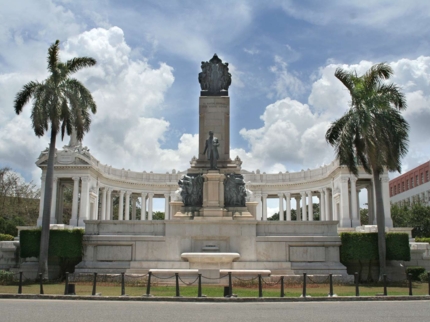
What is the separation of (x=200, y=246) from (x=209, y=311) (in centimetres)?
1684

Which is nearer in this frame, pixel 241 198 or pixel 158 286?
pixel 158 286

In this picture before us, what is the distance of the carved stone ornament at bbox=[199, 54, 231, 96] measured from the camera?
41.1 metres

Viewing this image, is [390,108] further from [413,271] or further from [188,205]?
[188,205]

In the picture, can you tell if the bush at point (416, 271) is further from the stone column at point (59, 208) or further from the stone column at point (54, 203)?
the stone column at point (59, 208)

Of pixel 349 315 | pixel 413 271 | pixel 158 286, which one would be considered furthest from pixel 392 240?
pixel 349 315

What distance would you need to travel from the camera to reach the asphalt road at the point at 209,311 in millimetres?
15656

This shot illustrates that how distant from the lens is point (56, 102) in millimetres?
34812

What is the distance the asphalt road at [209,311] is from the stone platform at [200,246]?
488 inches

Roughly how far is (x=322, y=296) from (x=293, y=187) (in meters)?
70.9

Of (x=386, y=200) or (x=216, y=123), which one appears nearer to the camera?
(x=216, y=123)

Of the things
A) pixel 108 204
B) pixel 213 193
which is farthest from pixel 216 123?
pixel 108 204

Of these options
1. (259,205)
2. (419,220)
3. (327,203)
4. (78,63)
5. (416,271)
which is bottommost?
(416,271)

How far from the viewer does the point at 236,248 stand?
114ft

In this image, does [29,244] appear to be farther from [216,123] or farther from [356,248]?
[356,248]
